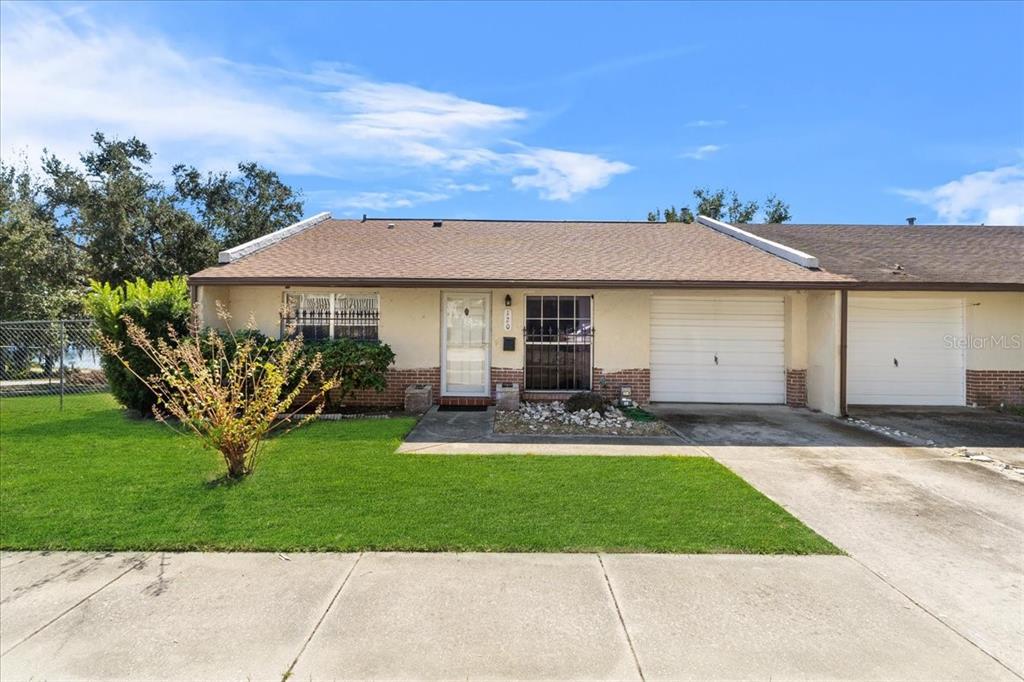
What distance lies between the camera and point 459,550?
12.6 ft

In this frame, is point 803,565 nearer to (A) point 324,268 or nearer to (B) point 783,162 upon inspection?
(A) point 324,268

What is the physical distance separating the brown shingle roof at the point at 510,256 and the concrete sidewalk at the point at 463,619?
6241 mm

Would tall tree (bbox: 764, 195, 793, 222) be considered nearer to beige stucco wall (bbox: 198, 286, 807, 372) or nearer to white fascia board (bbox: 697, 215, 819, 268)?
white fascia board (bbox: 697, 215, 819, 268)

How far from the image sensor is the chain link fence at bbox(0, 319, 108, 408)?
12734 millimetres

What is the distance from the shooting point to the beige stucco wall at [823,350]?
9.32 metres

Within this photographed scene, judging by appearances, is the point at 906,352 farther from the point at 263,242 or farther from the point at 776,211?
the point at 776,211

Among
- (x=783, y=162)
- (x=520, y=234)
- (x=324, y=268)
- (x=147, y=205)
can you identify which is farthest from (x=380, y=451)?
(x=147, y=205)

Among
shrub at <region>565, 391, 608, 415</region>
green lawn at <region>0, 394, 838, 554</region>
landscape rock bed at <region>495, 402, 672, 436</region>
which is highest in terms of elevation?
shrub at <region>565, 391, 608, 415</region>

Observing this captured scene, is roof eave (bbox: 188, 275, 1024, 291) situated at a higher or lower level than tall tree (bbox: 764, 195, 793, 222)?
lower

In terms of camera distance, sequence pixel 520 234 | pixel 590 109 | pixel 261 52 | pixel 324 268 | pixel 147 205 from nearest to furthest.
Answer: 1. pixel 324 268
2. pixel 261 52
3. pixel 520 234
4. pixel 590 109
5. pixel 147 205

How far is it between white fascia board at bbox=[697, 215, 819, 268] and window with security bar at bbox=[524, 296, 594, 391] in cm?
426

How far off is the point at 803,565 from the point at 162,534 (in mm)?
4937

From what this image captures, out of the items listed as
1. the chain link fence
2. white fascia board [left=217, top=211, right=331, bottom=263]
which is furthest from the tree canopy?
white fascia board [left=217, top=211, right=331, bottom=263]

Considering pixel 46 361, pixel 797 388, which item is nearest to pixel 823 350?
pixel 797 388
